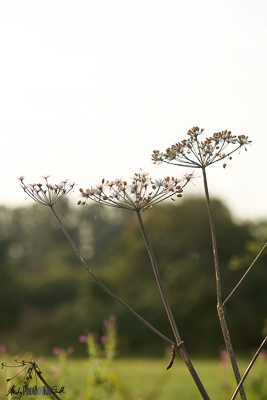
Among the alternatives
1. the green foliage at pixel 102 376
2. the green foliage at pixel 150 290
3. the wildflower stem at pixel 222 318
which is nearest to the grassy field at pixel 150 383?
the green foliage at pixel 102 376

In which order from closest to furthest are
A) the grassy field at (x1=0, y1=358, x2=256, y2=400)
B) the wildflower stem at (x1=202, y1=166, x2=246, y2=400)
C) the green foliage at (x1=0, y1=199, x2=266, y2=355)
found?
the wildflower stem at (x1=202, y1=166, x2=246, y2=400)
the grassy field at (x1=0, y1=358, x2=256, y2=400)
the green foliage at (x1=0, y1=199, x2=266, y2=355)

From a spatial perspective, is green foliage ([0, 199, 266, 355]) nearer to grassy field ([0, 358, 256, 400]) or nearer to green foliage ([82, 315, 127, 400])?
grassy field ([0, 358, 256, 400])

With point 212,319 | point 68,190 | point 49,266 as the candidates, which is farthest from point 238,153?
point 49,266

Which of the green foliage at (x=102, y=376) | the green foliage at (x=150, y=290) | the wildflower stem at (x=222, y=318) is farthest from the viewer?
the green foliage at (x=150, y=290)

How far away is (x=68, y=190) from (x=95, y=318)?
17.0 metres

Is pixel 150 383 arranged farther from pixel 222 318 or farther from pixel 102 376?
pixel 222 318

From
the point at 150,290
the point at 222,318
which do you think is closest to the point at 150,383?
the point at 222,318

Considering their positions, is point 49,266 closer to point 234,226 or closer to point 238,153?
point 234,226

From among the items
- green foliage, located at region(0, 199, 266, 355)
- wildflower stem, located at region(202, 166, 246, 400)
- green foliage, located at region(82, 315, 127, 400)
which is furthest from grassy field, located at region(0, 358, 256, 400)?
green foliage, located at region(0, 199, 266, 355)

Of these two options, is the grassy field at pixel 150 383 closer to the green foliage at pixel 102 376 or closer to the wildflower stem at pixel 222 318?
the green foliage at pixel 102 376

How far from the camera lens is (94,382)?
3.94 m

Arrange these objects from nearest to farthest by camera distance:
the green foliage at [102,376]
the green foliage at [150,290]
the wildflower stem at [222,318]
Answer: the wildflower stem at [222,318]
the green foliage at [102,376]
the green foliage at [150,290]

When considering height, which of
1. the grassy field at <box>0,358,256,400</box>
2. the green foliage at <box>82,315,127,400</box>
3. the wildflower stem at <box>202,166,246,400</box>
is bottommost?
the grassy field at <box>0,358,256,400</box>

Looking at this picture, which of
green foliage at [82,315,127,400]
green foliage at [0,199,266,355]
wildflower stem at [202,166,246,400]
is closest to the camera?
wildflower stem at [202,166,246,400]
